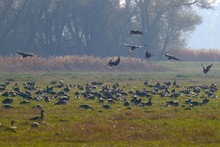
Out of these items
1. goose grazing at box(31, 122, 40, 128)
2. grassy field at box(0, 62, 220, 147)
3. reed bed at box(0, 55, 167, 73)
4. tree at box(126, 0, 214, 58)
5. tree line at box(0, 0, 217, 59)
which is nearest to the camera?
grassy field at box(0, 62, 220, 147)

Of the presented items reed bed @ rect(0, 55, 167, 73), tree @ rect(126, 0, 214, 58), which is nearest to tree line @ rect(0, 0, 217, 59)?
tree @ rect(126, 0, 214, 58)

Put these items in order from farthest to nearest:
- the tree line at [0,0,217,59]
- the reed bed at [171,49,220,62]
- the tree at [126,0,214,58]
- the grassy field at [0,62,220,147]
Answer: the reed bed at [171,49,220,62]
the tree at [126,0,214,58]
the tree line at [0,0,217,59]
the grassy field at [0,62,220,147]

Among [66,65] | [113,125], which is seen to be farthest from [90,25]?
[113,125]

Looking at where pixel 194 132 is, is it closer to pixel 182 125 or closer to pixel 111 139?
pixel 182 125

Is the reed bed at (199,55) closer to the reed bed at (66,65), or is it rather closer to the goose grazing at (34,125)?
the reed bed at (66,65)

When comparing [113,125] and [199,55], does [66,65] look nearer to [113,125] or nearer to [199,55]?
[199,55]

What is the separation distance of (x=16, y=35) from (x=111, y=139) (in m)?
76.6

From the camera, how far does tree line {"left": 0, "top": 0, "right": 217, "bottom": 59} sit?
92312 mm

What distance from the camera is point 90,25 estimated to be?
9494 cm

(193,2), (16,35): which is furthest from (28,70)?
(193,2)

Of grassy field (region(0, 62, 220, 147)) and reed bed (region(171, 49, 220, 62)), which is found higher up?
reed bed (region(171, 49, 220, 62))

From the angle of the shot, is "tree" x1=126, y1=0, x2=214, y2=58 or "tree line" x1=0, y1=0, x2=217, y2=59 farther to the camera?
"tree" x1=126, y1=0, x2=214, y2=58

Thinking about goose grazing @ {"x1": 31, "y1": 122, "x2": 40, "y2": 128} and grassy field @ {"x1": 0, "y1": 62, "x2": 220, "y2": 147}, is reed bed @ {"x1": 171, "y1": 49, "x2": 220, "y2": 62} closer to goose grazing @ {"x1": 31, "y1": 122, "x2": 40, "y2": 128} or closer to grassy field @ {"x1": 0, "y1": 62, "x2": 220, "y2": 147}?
grassy field @ {"x1": 0, "y1": 62, "x2": 220, "y2": 147}

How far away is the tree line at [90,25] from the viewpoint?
3634 inches
